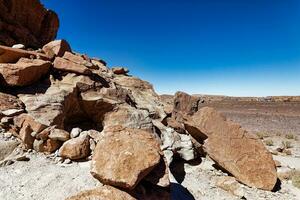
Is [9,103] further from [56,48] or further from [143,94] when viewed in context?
[143,94]

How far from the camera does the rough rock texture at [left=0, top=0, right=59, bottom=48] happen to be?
14516 millimetres

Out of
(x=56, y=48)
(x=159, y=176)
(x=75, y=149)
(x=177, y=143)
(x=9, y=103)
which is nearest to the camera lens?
(x=159, y=176)

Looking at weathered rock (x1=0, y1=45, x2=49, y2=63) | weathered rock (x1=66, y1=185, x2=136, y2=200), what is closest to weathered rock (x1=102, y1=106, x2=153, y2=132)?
weathered rock (x1=0, y1=45, x2=49, y2=63)

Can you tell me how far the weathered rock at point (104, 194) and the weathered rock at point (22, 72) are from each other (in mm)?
5136

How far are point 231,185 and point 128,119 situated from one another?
3.94 meters

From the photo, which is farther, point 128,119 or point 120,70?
point 120,70

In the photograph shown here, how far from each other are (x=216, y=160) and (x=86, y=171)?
4.71 meters

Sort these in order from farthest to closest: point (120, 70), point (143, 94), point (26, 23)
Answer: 1. point (26, 23)
2. point (120, 70)
3. point (143, 94)

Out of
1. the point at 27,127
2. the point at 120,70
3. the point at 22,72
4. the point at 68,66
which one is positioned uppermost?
the point at 120,70

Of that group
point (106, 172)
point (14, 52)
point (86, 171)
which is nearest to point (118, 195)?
point (106, 172)

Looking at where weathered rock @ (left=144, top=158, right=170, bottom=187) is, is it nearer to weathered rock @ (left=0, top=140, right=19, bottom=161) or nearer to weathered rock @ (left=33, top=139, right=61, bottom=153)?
weathered rock @ (left=33, top=139, right=61, bottom=153)

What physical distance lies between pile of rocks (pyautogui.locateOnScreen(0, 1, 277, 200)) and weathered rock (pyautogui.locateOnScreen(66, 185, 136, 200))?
0.11 feet

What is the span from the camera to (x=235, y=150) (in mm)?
9781

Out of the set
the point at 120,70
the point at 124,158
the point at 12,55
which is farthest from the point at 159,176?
the point at 120,70
